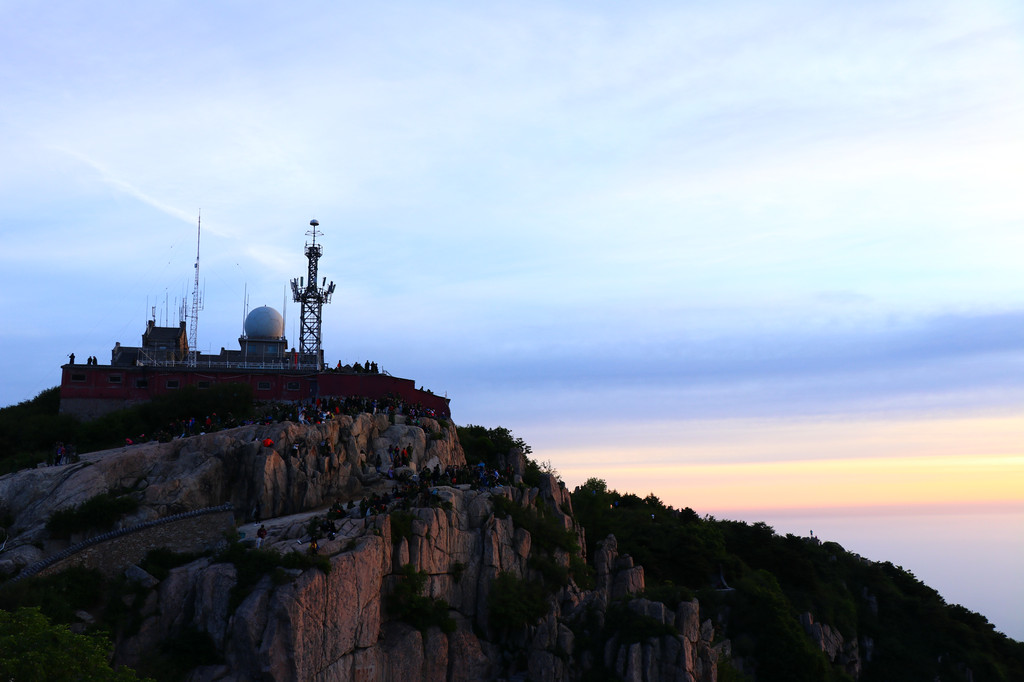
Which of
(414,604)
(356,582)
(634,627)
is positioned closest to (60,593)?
(356,582)

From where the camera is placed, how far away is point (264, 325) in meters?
106

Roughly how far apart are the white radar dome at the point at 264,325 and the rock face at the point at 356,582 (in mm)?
31465

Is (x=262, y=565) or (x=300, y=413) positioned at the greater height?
(x=300, y=413)

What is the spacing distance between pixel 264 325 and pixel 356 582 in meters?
52.5

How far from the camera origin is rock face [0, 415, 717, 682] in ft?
184

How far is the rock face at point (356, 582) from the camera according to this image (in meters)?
56.2

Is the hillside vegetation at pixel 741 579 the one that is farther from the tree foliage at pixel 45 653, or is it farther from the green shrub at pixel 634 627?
the tree foliage at pixel 45 653

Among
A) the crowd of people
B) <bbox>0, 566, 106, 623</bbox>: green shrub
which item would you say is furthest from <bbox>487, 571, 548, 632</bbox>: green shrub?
<bbox>0, 566, 106, 623</bbox>: green shrub

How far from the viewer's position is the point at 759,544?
10425cm

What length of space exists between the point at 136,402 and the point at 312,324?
2317 cm

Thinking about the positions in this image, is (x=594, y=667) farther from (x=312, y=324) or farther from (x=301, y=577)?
(x=312, y=324)

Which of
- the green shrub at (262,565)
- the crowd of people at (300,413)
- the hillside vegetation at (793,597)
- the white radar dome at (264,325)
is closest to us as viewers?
the green shrub at (262,565)

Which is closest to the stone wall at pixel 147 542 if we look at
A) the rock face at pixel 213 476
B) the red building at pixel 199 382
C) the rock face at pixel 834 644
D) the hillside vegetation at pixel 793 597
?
the rock face at pixel 213 476

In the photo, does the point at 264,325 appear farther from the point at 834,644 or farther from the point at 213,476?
the point at 834,644
